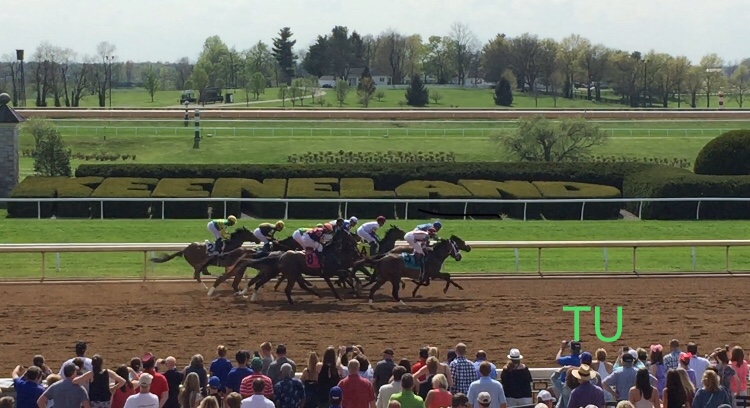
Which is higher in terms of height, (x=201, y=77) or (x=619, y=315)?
(x=201, y=77)

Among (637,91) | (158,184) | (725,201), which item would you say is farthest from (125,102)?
(725,201)

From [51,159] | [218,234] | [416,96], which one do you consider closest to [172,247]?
[218,234]

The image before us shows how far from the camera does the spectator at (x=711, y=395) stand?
6.66 m

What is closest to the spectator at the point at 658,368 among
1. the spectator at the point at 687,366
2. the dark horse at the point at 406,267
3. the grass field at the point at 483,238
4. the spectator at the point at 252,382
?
the spectator at the point at 687,366

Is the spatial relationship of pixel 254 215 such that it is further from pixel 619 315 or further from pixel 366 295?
pixel 619 315

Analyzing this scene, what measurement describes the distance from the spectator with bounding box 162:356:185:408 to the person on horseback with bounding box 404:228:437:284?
557 cm

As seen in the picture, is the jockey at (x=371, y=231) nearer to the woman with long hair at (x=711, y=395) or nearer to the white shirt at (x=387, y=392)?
the white shirt at (x=387, y=392)

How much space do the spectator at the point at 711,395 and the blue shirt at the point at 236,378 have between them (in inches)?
112

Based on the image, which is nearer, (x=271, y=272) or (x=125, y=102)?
(x=271, y=272)

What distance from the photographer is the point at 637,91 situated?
209 feet

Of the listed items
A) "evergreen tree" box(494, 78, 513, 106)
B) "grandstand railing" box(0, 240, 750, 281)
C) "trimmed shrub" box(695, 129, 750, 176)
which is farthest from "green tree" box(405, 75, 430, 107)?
"grandstand railing" box(0, 240, 750, 281)

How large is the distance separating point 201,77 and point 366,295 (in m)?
46.4

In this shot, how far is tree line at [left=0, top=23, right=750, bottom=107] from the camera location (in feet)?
209

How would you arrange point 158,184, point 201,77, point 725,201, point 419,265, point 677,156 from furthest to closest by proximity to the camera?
point 201,77
point 677,156
point 158,184
point 725,201
point 419,265
